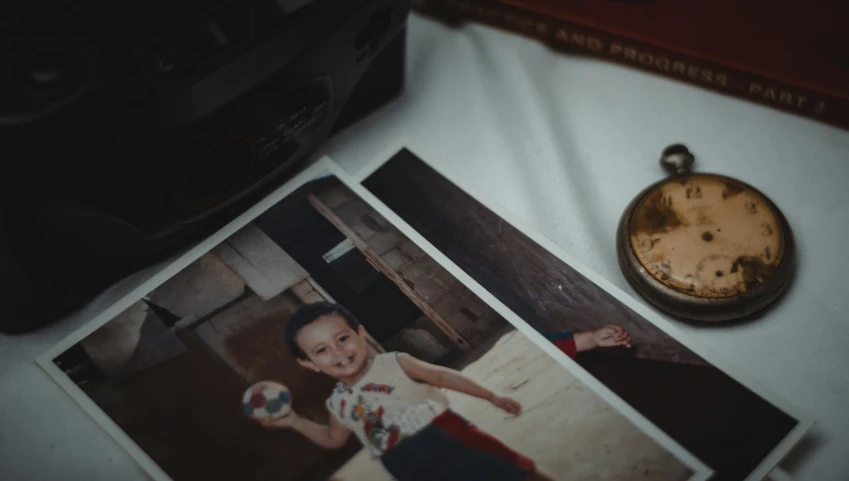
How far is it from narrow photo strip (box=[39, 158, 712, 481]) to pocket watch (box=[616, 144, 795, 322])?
0.15 ft

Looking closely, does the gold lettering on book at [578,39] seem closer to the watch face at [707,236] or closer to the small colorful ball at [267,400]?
the watch face at [707,236]

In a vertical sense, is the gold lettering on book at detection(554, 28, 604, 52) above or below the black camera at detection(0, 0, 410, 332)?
below

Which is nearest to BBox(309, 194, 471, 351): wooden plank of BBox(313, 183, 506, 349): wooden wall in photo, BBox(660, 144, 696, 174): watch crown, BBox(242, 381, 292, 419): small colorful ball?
BBox(313, 183, 506, 349): wooden wall in photo

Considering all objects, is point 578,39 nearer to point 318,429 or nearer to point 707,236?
point 707,236

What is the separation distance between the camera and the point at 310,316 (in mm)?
466

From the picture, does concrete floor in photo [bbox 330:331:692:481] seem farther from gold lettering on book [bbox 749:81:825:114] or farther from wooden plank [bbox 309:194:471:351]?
gold lettering on book [bbox 749:81:825:114]

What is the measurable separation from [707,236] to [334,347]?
10.1 inches

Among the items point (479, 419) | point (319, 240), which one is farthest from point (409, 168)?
point (479, 419)

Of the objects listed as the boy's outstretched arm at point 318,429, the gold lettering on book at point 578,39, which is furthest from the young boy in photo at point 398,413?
the gold lettering on book at point 578,39

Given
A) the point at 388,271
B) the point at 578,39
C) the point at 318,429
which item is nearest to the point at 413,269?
the point at 388,271

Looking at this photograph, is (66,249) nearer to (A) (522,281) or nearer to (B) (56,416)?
(B) (56,416)

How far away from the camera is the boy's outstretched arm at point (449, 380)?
435 millimetres

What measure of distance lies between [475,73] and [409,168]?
0.12 meters

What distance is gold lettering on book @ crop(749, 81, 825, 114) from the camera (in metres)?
0.52
